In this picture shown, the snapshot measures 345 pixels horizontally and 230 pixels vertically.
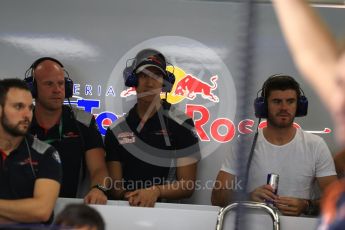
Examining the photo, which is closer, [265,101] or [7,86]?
[7,86]

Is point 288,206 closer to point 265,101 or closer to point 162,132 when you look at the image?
point 265,101

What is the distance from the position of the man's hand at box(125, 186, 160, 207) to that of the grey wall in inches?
29.2

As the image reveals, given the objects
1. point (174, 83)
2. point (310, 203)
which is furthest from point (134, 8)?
point (310, 203)

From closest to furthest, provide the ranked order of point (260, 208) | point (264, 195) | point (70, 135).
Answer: point (260, 208), point (264, 195), point (70, 135)

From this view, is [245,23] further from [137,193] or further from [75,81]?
[75,81]

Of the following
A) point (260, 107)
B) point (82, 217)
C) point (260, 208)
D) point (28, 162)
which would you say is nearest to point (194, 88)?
point (260, 107)

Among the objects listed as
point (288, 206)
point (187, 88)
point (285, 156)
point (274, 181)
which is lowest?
point (288, 206)

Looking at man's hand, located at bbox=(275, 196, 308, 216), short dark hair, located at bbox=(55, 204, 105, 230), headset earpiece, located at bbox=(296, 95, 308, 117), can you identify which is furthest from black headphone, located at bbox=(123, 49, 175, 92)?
short dark hair, located at bbox=(55, 204, 105, 230)

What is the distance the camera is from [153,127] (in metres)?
4.88

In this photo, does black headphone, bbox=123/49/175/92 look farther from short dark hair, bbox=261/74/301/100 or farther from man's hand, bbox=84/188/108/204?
man's hand, bbox=84/188/108/204

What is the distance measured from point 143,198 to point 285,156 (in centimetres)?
91

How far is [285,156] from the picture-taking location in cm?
446

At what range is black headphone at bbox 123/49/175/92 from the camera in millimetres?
4758

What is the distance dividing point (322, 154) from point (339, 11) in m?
1.00
